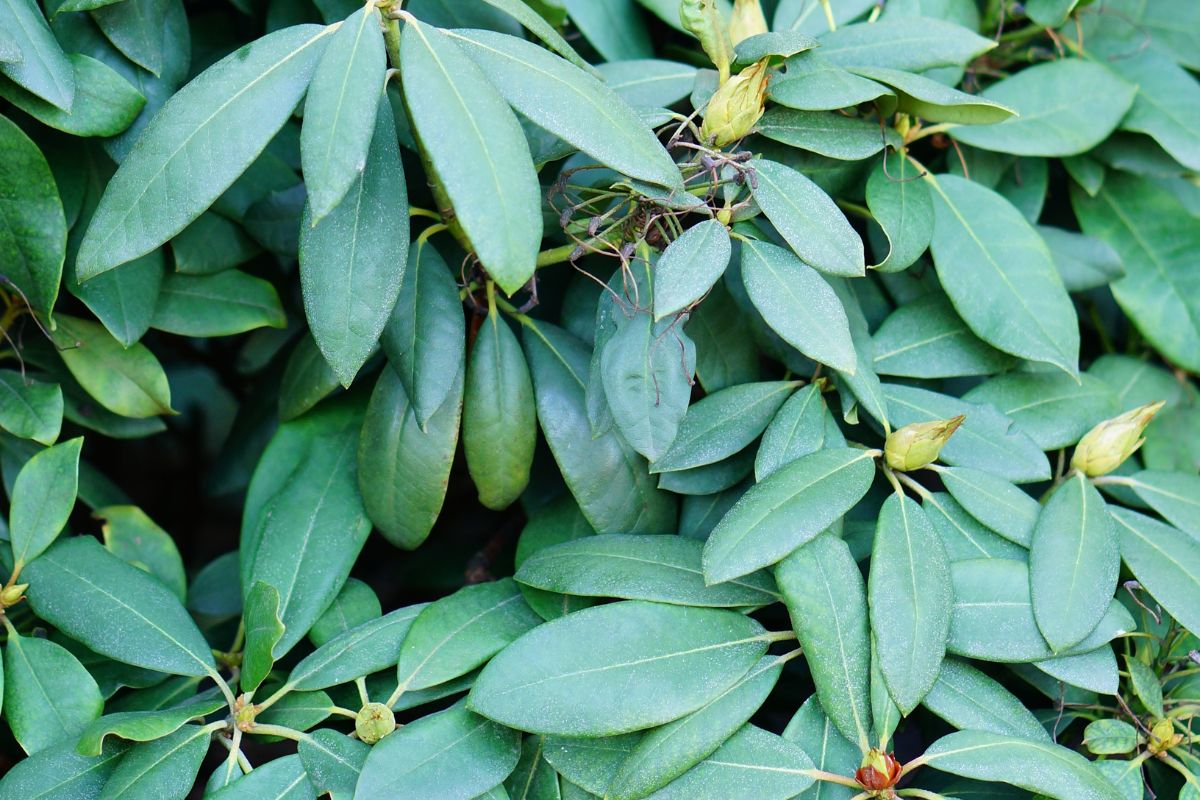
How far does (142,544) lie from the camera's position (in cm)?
100

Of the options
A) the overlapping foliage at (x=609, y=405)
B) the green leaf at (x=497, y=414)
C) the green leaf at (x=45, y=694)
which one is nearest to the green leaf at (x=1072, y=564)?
the overlapping foliage at (x=609, y=405)

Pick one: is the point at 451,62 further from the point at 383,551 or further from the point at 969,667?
the point at 383,551

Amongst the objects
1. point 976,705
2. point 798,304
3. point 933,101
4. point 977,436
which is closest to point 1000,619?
point 976,705

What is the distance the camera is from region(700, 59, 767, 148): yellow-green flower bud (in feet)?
2.64

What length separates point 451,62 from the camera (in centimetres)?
72

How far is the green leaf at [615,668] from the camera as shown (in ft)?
2.42

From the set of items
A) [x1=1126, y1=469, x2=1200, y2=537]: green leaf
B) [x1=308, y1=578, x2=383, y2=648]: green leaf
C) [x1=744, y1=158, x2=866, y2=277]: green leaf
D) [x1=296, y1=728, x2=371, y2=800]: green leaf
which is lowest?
[x1=1126, y1=469, x2=1200, y2=537]: green leaf

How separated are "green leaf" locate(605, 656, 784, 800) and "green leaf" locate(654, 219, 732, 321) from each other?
294 mm

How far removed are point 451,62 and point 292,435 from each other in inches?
17.3

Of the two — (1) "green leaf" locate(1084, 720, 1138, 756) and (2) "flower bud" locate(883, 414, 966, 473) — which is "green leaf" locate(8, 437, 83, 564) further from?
(1) "green leaf" locate(1084, 720, 1138, 756)

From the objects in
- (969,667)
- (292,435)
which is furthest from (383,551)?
(969,667)

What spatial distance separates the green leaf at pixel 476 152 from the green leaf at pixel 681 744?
34 centimetres

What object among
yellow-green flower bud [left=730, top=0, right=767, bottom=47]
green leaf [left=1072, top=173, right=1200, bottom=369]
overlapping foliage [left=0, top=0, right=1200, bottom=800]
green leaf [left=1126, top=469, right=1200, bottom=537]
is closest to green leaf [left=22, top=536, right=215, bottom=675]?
overlapping foliage [left=0, top=0, right=1200, bottom=800]

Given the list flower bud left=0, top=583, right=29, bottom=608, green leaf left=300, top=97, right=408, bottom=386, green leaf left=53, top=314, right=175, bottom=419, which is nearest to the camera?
green leaf left=300, top=97, right=408, bottom=386
